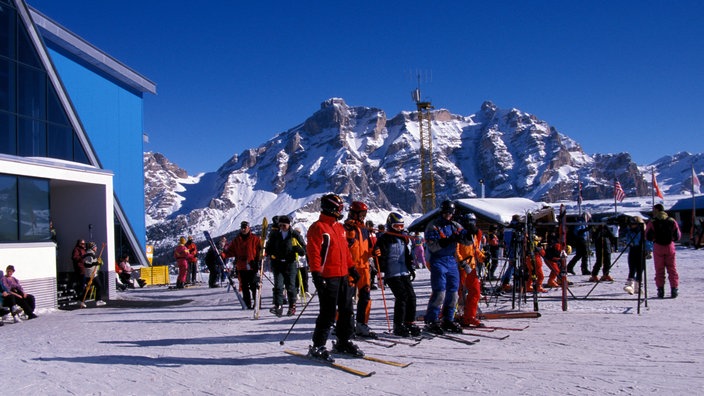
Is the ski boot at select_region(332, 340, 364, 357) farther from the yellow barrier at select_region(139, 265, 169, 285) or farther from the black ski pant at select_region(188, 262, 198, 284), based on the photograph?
the yellow barrier at select_region(139, 265, 169, 285)

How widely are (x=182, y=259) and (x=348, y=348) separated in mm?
14483

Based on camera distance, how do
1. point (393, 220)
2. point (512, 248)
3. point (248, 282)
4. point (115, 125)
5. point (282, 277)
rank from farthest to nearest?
point (115, 125) → point (248, 282) → point (512, 248) → point (282, 277) → point (393, 220)

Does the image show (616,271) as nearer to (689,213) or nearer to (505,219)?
(505,219)

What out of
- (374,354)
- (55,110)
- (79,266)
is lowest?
(374,354)

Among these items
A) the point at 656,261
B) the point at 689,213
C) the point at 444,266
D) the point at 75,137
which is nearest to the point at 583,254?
the point at 656,261

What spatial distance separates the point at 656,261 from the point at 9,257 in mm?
12604

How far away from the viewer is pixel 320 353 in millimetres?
5879

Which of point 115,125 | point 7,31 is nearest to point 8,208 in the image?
point 7,31

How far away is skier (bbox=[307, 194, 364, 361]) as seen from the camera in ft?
19.5

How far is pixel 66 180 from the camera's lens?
13.5 metres

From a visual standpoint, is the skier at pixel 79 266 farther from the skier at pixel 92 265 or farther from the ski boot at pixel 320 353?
the ski boot at pixel 320 353

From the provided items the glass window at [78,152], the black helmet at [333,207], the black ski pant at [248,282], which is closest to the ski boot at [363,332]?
the black helmet at [333,207]

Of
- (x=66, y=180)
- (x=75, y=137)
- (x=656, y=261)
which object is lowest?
(x=656, y=261)

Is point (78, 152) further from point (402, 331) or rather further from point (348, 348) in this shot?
point (348, 348)
